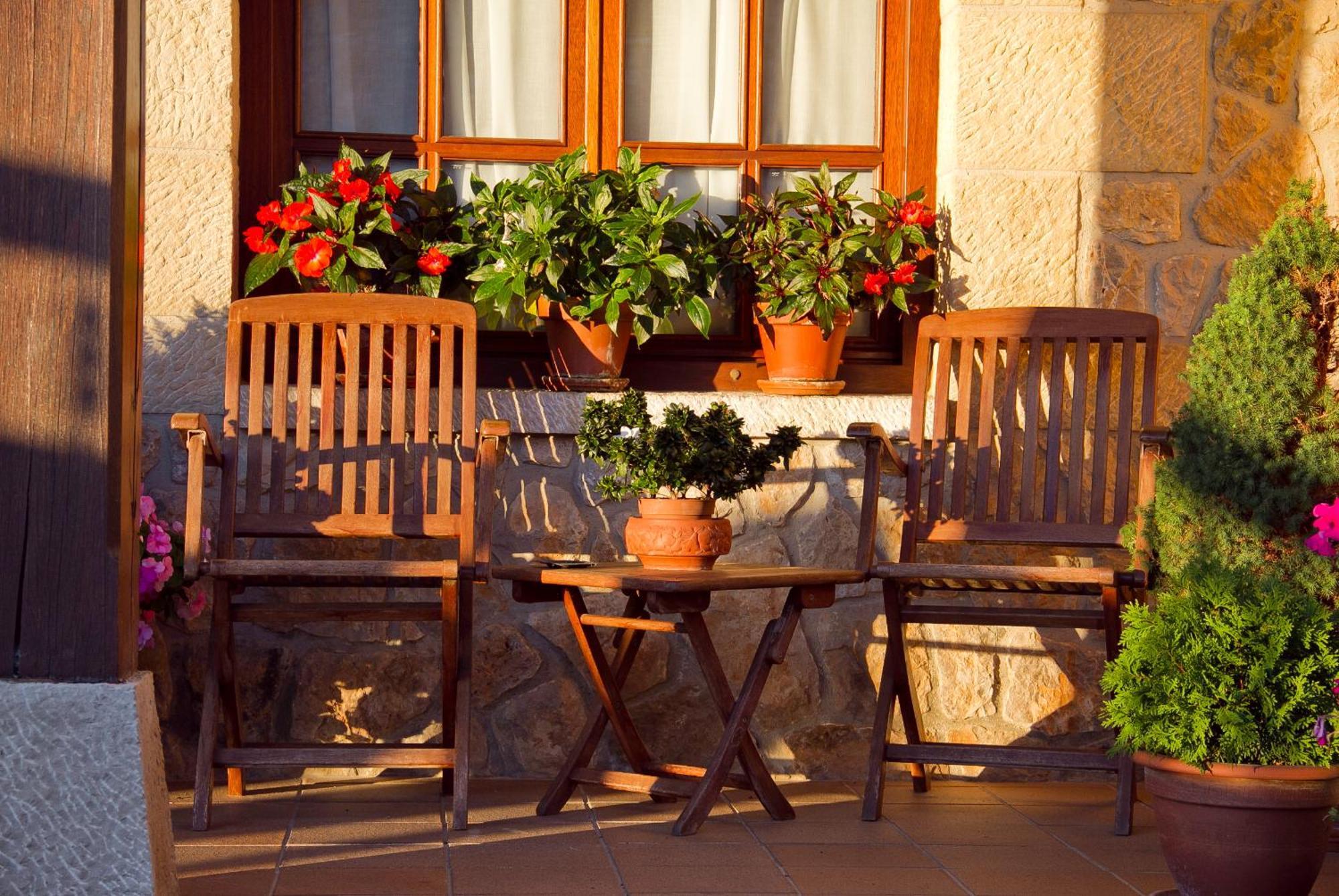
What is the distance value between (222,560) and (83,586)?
3.30ft

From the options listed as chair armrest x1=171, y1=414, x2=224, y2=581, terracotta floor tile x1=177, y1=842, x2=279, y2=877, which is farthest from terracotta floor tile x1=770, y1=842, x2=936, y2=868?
chair armrest x1=171, y1=414, x2=224, y2=581

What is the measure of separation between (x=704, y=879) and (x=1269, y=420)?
4.52 ft

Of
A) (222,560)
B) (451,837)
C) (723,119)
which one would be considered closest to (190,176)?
(222,560)

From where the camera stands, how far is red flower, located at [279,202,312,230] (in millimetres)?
3486

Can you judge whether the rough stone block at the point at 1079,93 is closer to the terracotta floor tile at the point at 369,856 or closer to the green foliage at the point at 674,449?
the green foliage at the point at 674,449

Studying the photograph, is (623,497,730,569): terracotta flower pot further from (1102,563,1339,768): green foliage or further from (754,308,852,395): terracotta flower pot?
(1102,563,1339,768): green foliage

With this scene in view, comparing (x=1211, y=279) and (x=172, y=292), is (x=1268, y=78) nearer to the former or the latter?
(x=1211, y=279)

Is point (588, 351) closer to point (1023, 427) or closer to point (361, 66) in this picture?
point (361, 66)

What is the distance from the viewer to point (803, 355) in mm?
3676

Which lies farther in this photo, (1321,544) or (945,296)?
(945,296)

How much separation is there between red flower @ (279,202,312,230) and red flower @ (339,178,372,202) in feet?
0.29

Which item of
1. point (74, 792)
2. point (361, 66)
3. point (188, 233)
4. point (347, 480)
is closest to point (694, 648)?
point (347, 480)

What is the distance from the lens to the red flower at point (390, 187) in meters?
3.52

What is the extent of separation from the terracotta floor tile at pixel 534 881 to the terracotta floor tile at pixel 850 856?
348 millimetres
